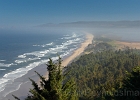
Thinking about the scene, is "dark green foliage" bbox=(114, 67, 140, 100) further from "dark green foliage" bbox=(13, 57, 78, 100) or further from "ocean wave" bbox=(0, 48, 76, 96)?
"ocean wave" bbox=(0, 48, 76, 96)

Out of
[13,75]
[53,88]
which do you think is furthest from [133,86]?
[13,75]

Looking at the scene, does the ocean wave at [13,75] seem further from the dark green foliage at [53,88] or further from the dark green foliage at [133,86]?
the dark green foliage at [53,88]

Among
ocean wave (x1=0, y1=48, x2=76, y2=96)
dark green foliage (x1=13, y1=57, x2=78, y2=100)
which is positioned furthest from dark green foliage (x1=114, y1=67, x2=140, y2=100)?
ocean wave (x1=0, y1=48, x2=76, y2=96)

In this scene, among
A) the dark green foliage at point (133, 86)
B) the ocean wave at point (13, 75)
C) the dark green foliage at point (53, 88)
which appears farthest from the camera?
the ocean wave at point (13, 75)

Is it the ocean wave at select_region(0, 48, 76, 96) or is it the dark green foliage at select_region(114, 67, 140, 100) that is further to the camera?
the ocean wave at select_region(0, 48, 76, 96)

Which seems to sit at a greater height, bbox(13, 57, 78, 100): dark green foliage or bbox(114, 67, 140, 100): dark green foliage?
bbox(13, 57, 78, 100): dark green foliage

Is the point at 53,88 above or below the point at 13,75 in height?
above

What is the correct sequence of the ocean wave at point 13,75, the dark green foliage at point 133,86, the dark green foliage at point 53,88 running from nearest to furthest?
the dark green foliage at point 53,88
the dark green foliage at point 133,86
the ocean wave at point 13,75

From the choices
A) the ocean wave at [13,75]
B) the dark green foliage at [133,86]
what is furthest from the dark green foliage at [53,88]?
the ocean wave at [13,75]

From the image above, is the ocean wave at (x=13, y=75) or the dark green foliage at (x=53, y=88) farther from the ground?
the dark green foliage at (x=53, y=88)

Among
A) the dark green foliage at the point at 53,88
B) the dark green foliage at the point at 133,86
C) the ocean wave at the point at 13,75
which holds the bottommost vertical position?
the ocean wave at the point at 13,75

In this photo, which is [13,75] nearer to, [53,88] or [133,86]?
[133,86]
